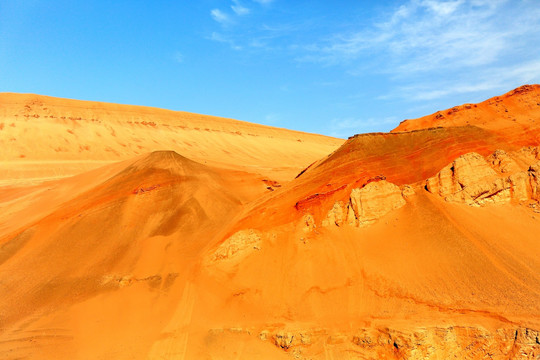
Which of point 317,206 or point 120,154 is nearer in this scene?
point 317,206

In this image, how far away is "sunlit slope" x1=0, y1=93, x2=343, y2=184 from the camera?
32312mm

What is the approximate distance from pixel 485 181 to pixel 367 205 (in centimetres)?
301

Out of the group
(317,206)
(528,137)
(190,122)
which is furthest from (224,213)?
(190,122)

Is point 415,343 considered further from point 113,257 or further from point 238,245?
point 113,257

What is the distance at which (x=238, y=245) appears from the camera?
9992 millimetres

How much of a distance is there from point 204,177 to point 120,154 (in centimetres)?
2609

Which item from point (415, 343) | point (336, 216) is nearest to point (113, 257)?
point (336, 216)

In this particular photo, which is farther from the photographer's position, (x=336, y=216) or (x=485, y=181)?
(x=336, y=216)

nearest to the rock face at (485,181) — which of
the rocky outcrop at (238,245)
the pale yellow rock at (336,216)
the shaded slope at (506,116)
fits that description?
the shaded slope at (506,116)

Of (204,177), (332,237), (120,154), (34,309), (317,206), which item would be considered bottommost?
(34,309)

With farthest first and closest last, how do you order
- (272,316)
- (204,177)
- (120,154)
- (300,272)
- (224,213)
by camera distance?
(120,154), (204,177), (224,213), (300,272), (272,316)

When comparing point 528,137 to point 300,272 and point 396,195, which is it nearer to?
point 396,195

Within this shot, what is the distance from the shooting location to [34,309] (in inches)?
385

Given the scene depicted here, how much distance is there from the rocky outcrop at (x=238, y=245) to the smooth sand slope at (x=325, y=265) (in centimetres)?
4
